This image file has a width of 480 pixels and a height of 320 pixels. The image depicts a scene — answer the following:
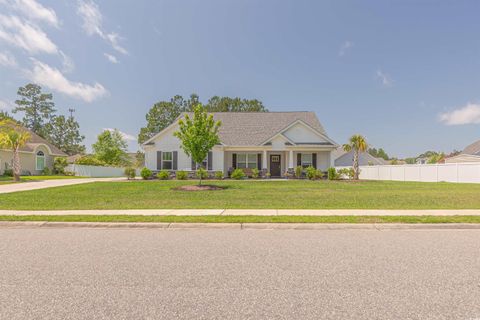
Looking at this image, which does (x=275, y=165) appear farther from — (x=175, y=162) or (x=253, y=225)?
(x=253, y=225)

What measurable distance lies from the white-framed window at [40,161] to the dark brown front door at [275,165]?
3155 cm

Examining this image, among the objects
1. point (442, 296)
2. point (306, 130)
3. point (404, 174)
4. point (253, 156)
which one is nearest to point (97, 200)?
point (442, 296)

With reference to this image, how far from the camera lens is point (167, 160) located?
25.3m

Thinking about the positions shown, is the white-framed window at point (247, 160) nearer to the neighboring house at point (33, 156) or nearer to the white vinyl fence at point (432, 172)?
the white vinyl fence at point (432, 172)

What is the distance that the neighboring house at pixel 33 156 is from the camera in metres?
31.9

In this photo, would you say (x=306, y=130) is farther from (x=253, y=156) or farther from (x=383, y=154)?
(x=383, y=154)

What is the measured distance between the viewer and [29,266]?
454 cm

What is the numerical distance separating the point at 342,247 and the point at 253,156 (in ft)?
70.6

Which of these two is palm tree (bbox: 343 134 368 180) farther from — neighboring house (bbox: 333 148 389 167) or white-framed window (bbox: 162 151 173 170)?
neighboring house (bbox: 333 148 389 167)

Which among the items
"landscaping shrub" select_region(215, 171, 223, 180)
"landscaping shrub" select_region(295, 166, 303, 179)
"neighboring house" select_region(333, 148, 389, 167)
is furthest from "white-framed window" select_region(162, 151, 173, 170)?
"neighboring house" select_region(333, 148, 389, 167)

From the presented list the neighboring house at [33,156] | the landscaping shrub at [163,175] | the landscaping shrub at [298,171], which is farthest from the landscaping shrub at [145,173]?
the neighboring house at [33,156]

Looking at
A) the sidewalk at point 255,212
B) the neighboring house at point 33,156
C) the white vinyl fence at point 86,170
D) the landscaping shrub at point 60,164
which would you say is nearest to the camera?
the sidewalk at point 255,212

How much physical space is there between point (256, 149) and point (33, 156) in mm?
30121

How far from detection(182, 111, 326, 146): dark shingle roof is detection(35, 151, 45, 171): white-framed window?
25317 mm
